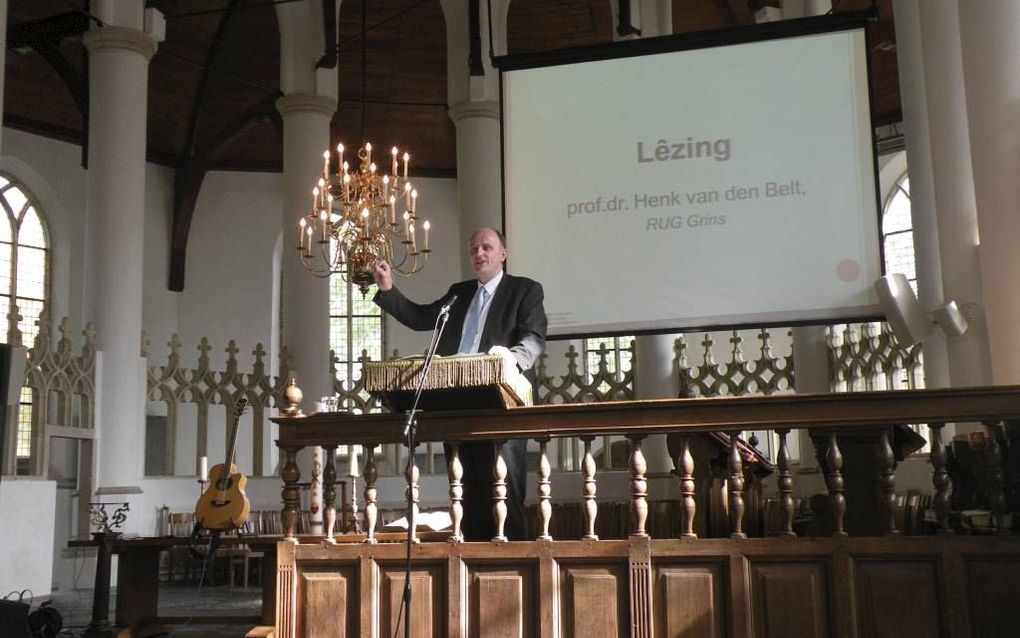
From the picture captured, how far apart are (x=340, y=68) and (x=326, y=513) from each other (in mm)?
13238

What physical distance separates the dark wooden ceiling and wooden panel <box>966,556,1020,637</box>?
11.8 metres

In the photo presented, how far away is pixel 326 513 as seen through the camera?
4523 mm

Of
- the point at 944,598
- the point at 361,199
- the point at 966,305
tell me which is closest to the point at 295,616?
the point at 944,598

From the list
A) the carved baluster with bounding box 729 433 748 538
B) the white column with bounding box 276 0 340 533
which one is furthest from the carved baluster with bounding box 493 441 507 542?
the white column with bounding box 276 0 340 533

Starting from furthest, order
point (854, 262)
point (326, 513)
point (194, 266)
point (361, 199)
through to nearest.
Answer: point (194, 266)
point (361, 199)
point (854, 262)
point (326, 513)

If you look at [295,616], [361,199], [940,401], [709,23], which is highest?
[709,23]

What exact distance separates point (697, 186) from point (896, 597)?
3.23 meters

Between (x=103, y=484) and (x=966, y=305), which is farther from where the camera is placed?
(x=103, y=484)

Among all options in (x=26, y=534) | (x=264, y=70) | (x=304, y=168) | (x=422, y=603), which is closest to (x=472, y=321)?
(x=422, y=603)

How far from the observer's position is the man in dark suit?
Result: 15.5 ft

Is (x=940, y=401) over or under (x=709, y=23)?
under

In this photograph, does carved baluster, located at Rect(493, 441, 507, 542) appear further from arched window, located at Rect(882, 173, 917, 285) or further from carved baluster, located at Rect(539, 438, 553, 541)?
arched window, located at Rect(882, 173, 917, 285)

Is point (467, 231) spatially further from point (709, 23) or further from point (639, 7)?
point (709, 23)

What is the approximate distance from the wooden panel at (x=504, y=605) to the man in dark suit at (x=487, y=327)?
299 millimetres
